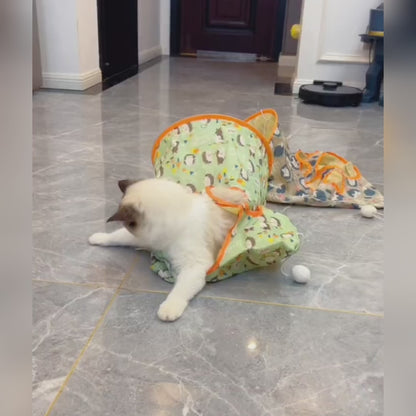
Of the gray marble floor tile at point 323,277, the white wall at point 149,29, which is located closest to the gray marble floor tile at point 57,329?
the gray marble floor tile at point 323,277

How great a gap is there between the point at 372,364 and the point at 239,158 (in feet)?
1.92

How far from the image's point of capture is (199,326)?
2.93ft

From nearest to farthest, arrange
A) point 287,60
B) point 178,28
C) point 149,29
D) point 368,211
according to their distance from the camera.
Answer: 1. point 368,211
2. point 149,29
3. point 287,60
4. point 178,28

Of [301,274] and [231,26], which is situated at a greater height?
[231,26]

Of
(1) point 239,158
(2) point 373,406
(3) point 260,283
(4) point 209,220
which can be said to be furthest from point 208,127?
(2) point 373,406

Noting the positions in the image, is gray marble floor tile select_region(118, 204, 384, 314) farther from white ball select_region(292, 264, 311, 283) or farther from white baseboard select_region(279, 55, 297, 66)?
white baseboard select_region(279, 55, 297, 66)

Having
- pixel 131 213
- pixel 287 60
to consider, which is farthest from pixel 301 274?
pixel 287 60

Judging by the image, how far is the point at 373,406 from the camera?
72cm

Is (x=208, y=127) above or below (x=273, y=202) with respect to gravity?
above

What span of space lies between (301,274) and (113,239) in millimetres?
458

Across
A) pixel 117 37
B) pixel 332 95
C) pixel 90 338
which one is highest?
pixel 117 37

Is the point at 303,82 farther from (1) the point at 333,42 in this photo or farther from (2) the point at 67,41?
(2) the point at 67,41

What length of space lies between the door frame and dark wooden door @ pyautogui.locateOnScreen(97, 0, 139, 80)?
88cm
